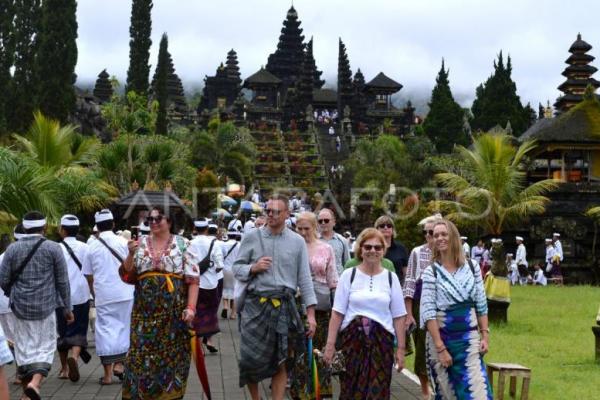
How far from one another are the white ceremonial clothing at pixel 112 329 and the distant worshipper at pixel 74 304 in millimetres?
355

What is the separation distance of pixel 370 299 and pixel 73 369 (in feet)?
13.5

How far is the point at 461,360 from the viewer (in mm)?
6699

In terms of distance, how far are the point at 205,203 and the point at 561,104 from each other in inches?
841

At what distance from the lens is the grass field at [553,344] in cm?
1014

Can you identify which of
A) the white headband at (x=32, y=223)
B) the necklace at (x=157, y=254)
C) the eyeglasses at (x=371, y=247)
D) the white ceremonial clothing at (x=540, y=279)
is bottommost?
the white ceremonial clothing at (x=540, y=279)

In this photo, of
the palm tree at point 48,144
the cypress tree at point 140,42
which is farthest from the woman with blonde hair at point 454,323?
the cypress tree at point 140,42

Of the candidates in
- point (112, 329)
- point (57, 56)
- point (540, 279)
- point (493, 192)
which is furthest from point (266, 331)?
point (57, 56)

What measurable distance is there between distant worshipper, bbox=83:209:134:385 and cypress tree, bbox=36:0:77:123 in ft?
101

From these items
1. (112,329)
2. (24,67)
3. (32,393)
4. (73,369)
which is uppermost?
(24,67)

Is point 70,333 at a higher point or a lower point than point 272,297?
lower

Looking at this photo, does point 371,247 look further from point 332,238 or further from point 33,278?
point 33,278

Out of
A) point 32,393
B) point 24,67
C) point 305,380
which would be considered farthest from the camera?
point 24,67

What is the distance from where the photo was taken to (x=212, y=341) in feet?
44.4

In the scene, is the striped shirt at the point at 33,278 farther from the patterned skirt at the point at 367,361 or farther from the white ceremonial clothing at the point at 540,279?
the white ceremonial clothing at the point at 540,279
